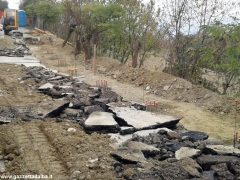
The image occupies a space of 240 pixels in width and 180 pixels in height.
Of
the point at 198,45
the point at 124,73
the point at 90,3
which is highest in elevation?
the point at 90,3

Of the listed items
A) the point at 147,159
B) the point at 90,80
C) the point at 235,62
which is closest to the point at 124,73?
the point at 90,80

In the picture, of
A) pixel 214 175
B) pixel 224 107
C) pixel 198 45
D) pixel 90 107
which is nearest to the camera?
pixel 214 175

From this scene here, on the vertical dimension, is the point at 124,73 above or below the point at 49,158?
above

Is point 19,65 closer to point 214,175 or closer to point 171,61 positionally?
point 171,61

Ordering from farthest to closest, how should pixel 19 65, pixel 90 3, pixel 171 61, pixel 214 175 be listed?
pixel 90 3
pixel 19 65
pixel 171 61
pixel 214 175

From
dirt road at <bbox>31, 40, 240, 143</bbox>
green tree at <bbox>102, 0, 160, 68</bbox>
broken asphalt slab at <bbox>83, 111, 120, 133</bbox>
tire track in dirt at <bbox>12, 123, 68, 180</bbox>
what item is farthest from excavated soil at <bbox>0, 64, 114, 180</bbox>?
green tree at <bbox>102, 0, 160, 68</bbox>

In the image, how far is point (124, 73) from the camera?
1489 cm

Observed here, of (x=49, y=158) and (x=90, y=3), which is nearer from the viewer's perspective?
(x=49, y=158)

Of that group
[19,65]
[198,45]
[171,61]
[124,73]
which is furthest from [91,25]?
[198,45]

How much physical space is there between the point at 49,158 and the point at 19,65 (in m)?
11.8

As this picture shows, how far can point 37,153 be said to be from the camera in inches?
248

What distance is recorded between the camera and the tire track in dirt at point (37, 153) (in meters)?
5.66

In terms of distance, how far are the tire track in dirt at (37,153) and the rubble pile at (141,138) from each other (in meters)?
0.83

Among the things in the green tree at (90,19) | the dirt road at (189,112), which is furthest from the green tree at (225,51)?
the green tree at (90,19)
